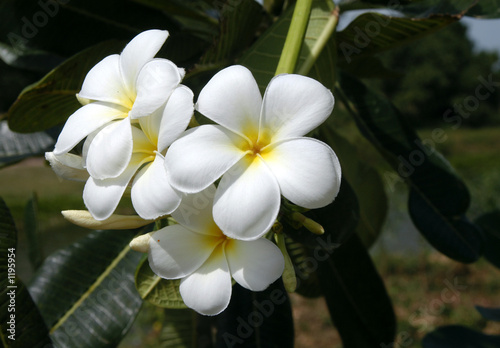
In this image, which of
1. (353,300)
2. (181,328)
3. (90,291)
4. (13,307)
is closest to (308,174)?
(13,307)

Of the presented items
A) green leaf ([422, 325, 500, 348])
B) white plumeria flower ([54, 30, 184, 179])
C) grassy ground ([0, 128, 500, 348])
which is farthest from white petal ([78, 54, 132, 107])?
grassy ground ([0, 128, 500, 348])

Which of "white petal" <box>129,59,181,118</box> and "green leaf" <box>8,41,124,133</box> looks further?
"green leaf" <box>8,41,124,133</box>

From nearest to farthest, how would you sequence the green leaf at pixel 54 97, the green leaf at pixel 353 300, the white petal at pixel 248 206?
1. the white petal at pixel 248 206
2. the green leaf at pixel 54 97
3. the green leaf at pixel 353 300

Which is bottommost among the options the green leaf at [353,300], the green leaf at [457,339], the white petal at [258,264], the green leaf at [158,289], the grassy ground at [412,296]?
the grassy ground at [412,296]

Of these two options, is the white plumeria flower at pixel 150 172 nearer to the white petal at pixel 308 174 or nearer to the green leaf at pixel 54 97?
the white petal at pixel 308 174

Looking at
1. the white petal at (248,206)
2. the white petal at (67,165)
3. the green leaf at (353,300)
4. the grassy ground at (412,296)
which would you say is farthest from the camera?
the grassy ground at (412,296)

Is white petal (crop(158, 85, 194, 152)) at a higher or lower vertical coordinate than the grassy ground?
higher

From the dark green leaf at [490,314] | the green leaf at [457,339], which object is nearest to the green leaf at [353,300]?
the green leaf at [457,339]

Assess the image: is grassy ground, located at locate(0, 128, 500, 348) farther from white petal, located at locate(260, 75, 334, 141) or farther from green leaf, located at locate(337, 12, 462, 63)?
white petal, located at locate(260, 75, 334, 141)
